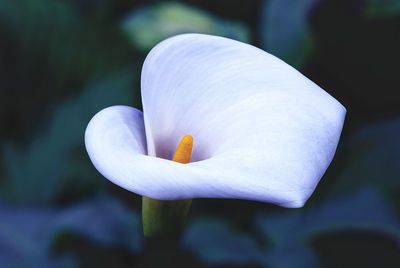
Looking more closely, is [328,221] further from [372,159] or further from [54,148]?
[54,148]

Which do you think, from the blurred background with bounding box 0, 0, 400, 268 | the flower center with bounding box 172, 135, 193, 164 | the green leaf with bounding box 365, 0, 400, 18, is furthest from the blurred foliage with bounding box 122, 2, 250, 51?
the flower center with bounding box 172, 135, 193, 164

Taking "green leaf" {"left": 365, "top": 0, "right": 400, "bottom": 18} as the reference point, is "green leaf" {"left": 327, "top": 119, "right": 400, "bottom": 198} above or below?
below

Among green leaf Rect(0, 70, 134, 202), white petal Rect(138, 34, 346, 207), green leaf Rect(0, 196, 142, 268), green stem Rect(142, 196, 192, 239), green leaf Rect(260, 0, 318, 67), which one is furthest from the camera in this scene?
green leaf Rect(260, 0, 318, 67)

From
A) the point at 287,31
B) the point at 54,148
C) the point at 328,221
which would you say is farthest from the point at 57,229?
the point at 287,31

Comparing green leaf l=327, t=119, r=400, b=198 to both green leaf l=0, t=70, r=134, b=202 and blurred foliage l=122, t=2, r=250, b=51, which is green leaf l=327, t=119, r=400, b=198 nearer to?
blurred foliage l=122, t=2, r=250, b=51

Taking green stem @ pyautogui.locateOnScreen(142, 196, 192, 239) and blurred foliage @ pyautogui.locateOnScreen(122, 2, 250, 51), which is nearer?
green stem @ pyautogui.locateOnScreen(142, 196, 192, 239)

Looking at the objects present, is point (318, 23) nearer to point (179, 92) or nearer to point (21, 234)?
point (179, 92)

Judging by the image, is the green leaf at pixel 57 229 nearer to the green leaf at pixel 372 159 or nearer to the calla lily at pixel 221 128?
the calla lily at pixel 221 128

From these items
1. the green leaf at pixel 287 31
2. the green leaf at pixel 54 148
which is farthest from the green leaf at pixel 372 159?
the green leaf at pixel 54 148
